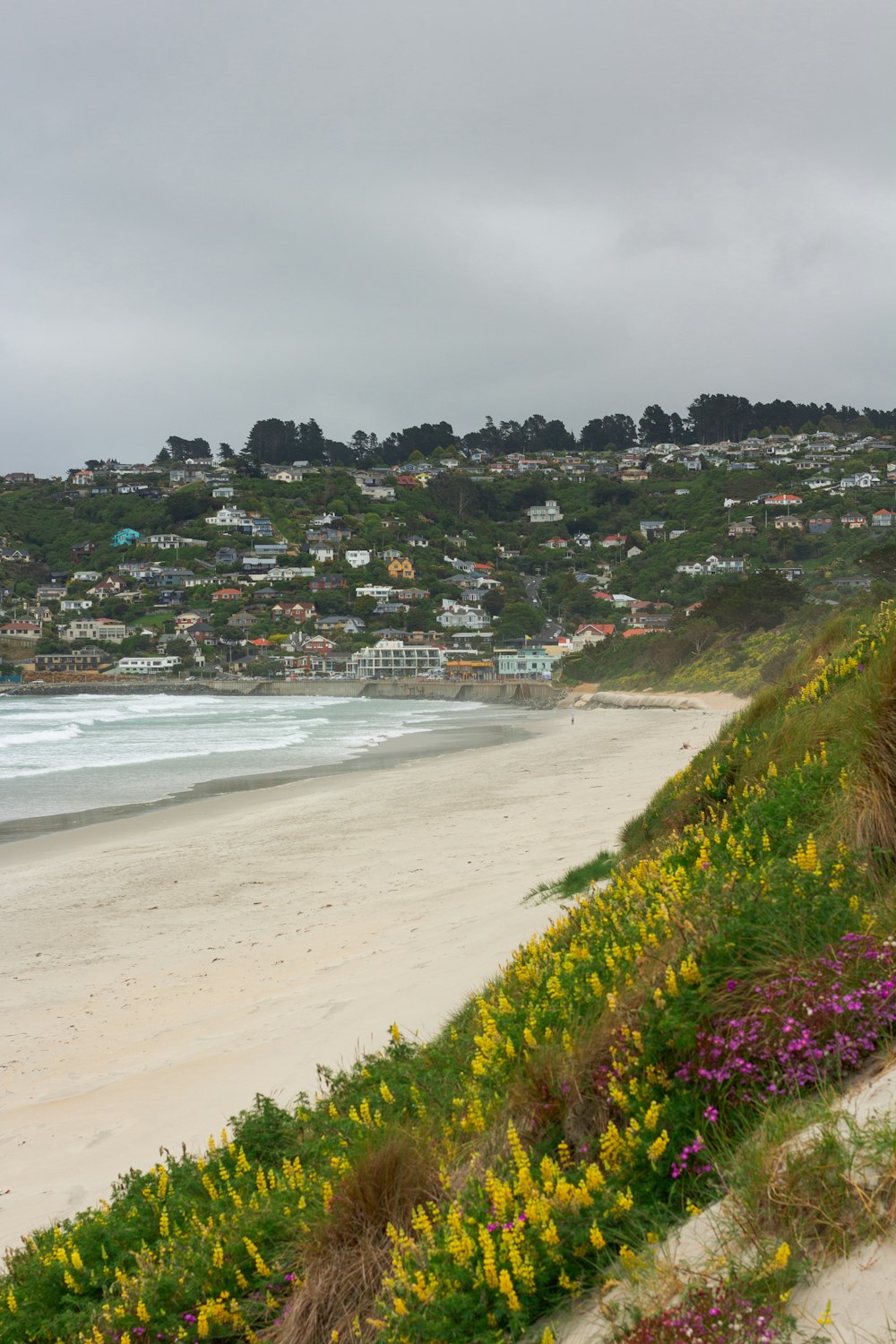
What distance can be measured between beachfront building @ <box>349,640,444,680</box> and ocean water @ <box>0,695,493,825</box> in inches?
2282

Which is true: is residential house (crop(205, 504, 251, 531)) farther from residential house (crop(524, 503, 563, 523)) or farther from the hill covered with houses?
residential house (crop(524, 503, 563, 523))

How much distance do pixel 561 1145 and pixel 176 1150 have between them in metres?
2.68

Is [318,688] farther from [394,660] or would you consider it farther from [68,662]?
[68,662]

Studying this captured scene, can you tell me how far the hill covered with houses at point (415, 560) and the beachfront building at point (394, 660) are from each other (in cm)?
25

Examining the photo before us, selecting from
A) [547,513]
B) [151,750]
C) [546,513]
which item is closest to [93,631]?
[546,513]

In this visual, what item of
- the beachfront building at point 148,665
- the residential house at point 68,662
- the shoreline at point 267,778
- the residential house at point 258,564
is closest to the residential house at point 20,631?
the residential house at point 68,662

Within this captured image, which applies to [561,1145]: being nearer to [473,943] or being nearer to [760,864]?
[760,864]

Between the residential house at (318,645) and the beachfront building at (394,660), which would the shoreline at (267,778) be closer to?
the beachfront building at (394,660)

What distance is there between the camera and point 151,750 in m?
32.8

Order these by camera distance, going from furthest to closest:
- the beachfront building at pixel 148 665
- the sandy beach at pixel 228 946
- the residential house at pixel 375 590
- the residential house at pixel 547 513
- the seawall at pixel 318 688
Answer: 1. the residential house at pixel 547 513
2. the residential house at pixel 375 590
3. the beachfront building at pixel 148 665
4. the seawall at pixel 318 688
5. the sandy beach at pixel 228 946

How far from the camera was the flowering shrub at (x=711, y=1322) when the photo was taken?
1.98 m

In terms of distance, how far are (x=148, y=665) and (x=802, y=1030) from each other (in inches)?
5057

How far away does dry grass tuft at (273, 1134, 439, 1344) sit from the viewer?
8.93 ft

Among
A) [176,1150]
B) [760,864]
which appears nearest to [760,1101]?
[760,864]
